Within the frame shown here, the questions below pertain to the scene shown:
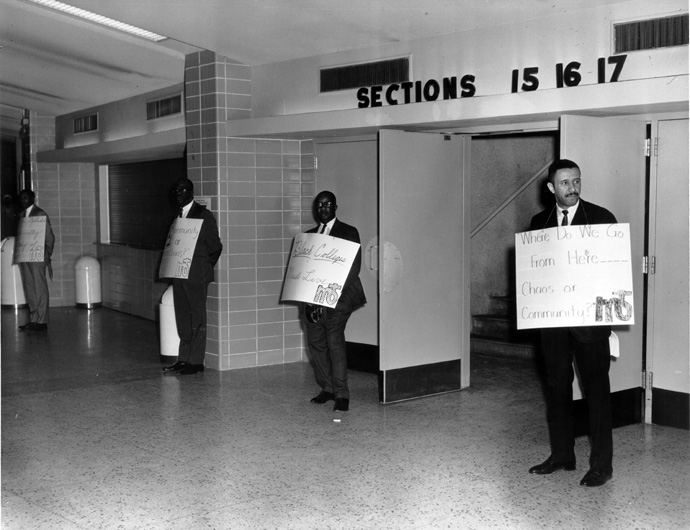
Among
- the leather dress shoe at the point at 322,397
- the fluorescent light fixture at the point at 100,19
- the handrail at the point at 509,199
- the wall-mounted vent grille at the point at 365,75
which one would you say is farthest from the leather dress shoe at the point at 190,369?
the handrail at the point at 509,199

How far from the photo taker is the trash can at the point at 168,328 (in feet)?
26.5

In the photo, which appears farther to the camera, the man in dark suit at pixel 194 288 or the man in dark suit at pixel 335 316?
the man in dark suit at pixel 194 288

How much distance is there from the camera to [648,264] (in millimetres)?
6016

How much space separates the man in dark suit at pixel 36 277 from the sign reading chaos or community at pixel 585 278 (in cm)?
689

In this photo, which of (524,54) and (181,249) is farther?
(181,249)

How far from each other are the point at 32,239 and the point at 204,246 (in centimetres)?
340

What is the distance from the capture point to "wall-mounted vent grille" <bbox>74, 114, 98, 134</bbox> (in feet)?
38.6

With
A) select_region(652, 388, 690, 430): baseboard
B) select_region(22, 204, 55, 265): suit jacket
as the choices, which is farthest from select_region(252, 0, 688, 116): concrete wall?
select_region(22, 204, 55, 265): suit jacket

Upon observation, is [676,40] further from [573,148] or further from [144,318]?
[144,318]

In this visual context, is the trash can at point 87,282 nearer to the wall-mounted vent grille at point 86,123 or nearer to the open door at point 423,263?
the wall-mounted vent grille at point 86,123

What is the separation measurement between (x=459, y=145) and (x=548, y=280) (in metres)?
2.54

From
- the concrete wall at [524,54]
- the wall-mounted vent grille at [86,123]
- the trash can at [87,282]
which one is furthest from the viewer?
the trash can at [87,282]

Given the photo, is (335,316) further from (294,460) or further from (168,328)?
(168,328)

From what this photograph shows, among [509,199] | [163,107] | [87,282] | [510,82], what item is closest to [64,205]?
[87,282]
